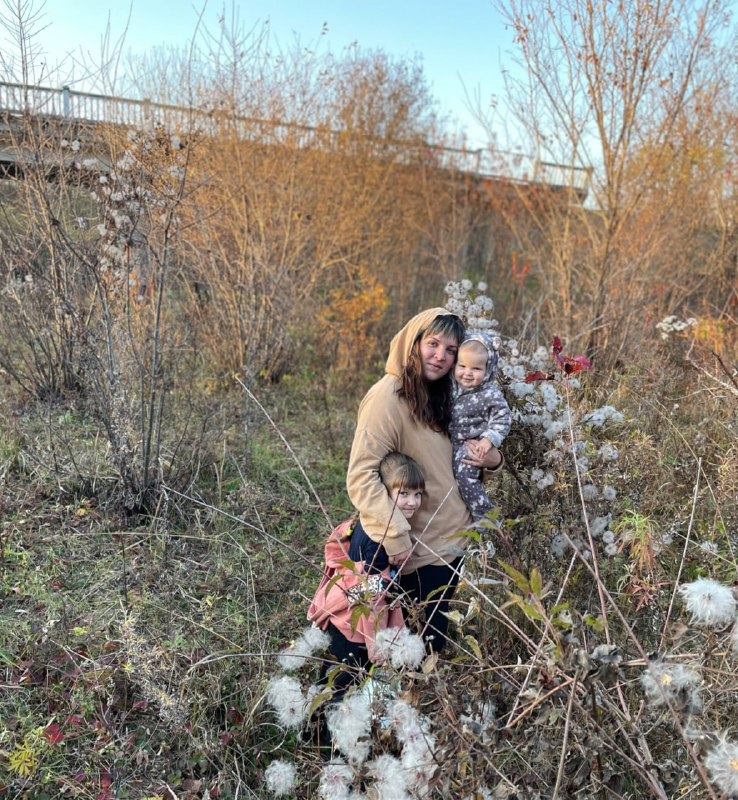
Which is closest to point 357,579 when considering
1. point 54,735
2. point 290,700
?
point 290,700

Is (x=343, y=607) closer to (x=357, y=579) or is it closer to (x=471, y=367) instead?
(x=357, y=579)

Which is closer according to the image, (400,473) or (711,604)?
(711,604)

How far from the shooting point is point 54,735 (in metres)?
2.41

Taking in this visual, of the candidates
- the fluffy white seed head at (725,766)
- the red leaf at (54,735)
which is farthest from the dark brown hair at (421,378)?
the red leaf at (54,735)

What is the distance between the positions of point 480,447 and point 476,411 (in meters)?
0.15

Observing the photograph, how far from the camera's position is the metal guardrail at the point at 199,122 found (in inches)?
191

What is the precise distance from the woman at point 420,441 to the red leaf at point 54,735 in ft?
4.74

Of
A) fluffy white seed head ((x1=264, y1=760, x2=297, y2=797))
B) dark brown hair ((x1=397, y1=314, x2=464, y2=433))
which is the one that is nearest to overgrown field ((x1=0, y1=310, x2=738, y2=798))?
fluffy white seed head ((x1=264, y1=760, x2=297, y2=797))

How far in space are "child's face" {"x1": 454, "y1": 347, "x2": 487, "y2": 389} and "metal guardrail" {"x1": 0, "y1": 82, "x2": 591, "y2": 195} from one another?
110 inches

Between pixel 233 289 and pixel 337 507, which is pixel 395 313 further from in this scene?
pixel 337 507

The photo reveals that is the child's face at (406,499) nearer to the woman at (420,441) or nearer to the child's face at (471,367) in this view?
the woman at (420,441)

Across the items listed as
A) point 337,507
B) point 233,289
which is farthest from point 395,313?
point 337,507

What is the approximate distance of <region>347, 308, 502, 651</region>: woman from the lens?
2.46 metres

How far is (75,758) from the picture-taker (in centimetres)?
243
